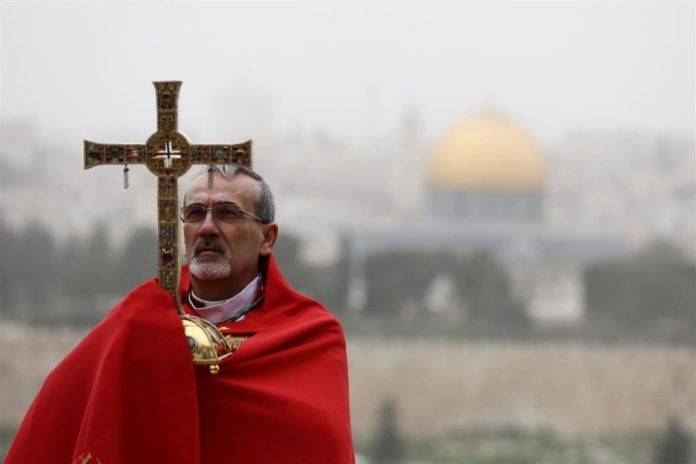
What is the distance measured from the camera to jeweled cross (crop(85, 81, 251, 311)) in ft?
10.5

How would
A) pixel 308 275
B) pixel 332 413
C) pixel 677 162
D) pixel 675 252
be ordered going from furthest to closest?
pixel 677 162, pixel 675 252, pixel 308 275, pixel 332 413

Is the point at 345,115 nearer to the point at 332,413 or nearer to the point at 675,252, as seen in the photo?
the point at 675,252

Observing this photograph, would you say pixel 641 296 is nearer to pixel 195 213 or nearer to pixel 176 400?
pixel 195 213

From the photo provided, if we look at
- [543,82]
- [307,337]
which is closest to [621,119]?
[543,82]

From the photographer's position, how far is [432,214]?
157 ft

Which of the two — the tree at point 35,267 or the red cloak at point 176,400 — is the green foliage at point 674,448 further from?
the red cloak at point 176,400

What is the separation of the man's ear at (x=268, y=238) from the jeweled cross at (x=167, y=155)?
171 millimetres

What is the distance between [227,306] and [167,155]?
30 centimetres

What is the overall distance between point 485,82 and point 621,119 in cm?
398

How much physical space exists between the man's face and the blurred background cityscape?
22.8 metres

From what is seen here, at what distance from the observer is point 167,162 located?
322cm

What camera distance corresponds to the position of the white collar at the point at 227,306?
337cm

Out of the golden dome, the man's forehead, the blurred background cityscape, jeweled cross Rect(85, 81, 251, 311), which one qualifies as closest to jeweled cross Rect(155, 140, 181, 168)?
jeweled cross Rect(85, 81, 251, 311)

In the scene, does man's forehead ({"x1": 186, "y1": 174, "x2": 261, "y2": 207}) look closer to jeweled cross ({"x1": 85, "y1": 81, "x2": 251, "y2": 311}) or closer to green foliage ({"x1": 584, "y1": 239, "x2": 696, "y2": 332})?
jeweled cross ({"x1": 85, "y1": 81, "x2": 251, "y2": 311})
